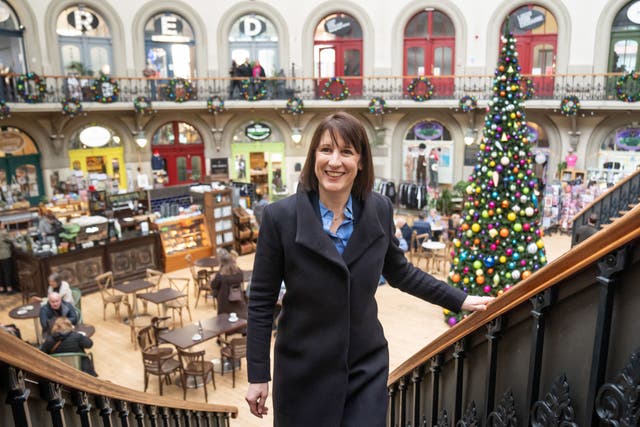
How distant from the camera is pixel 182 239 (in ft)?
41.4

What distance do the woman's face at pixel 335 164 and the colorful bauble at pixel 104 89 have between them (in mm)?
14879

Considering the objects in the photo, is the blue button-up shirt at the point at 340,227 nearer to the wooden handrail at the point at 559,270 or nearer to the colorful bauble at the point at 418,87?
the wooden handrail at the point at 559,270

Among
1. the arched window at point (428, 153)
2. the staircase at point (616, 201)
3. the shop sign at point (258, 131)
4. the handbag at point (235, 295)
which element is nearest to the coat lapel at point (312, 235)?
the staircase at point (616, 201)

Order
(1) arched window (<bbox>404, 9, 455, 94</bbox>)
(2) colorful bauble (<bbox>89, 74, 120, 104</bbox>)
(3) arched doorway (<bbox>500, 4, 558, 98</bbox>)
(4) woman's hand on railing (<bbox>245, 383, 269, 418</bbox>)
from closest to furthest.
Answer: (4) woman's hand on railing (<bbox>245, 383, 269, 418</bbox>) → (2) colorful bauble (<bbox>89, 74, 120, 104</bbox>) → (3) arched doorway (<bbox>500, 4, 558, 98</bbox>) → (1) arched window (<bbox>404, 9, 455, 94</bbox>)

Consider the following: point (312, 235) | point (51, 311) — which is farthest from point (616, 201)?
point (51, 311)

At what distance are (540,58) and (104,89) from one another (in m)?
12.3

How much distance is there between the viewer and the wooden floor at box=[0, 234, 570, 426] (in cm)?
721

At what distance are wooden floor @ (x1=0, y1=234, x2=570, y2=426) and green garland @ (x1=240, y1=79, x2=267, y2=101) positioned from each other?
7987mm

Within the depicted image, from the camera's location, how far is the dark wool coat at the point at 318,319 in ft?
6.15

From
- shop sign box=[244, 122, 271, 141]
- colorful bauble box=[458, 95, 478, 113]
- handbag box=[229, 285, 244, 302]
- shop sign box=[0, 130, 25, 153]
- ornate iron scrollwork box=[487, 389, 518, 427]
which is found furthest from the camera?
shop sign box=[244, 122, 271, 141]

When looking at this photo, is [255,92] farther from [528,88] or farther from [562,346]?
[562,346]

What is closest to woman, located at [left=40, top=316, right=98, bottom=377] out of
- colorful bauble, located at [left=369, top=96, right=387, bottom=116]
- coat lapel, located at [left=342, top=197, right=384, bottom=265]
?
coat lapel, located at [left=342, top=197, right=384, bottom=265]

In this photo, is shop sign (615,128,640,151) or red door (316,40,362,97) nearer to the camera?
shop sign (615,128,640,151)

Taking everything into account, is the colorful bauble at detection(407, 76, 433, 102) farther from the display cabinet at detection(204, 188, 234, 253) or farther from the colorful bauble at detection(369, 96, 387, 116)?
the display cabinet at detection(204, 188, 234, 253)
